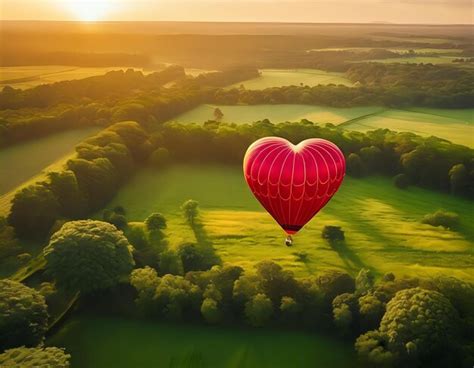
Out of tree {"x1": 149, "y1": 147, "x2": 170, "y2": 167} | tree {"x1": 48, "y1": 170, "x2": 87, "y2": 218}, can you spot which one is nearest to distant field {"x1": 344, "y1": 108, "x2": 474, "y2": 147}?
tree {"x1": 149, "y1": 147, "x2": 170, "y2": 167}

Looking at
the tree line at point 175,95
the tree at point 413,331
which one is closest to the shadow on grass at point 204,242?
the tree at point 413,331

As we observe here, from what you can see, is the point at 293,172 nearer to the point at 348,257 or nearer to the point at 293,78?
the point at 348,257

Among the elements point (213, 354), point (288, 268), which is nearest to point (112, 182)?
point (288, 268)

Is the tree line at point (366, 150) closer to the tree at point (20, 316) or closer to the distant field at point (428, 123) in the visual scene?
the distant field at point (428, 123)

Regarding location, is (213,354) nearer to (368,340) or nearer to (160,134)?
(368,340)

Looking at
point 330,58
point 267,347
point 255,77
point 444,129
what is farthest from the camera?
point 330,58
